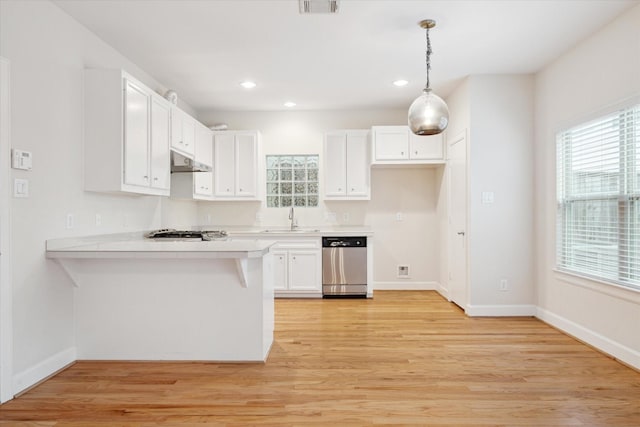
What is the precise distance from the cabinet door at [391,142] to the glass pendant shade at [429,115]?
221cm

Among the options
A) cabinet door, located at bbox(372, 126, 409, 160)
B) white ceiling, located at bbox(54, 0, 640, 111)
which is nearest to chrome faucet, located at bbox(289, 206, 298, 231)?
cabinet door, located at bbox(372, 126, 409, 160)

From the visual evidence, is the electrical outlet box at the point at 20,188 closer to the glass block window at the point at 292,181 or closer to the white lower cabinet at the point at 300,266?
the white lower cabinet at the point at 300,266

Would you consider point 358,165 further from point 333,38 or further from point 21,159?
point 21,159

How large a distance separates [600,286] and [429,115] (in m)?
1.98

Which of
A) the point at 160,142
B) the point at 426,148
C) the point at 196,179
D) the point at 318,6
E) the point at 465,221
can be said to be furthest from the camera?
the point at 426,148

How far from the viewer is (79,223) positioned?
3.03 metres

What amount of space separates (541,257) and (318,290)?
2.63 meters

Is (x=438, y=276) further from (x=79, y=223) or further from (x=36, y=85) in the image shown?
(x=36, y=85)

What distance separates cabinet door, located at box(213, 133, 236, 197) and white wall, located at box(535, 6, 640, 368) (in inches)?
149

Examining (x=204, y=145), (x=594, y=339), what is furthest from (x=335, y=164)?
(x=594, y=339)

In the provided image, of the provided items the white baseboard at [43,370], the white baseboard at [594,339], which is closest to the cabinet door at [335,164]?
the white baseboard at [594,339]

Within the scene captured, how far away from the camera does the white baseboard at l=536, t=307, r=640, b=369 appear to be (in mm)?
2904

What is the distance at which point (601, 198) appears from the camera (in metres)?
3.27

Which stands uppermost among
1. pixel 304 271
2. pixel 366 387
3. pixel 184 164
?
pixel 184 164
